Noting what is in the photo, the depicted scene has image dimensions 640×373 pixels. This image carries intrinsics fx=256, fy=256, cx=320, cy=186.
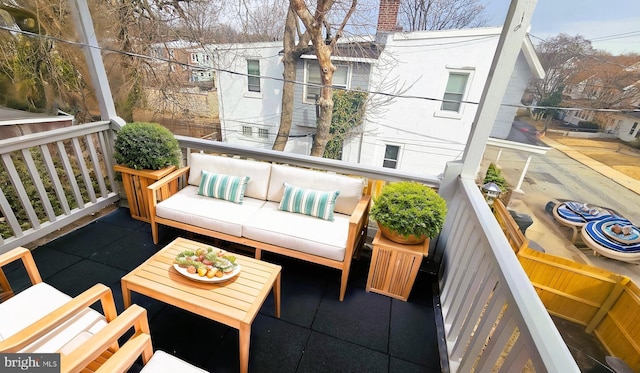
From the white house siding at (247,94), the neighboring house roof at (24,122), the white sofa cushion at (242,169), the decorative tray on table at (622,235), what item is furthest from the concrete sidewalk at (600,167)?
the neighboring house roof at (24,122)

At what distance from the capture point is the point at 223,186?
2.53 metres

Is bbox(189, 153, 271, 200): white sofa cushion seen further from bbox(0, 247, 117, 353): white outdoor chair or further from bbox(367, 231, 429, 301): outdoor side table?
bbox(0, 247, 117, 353): white outdoor chair

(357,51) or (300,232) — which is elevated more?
(357,51)

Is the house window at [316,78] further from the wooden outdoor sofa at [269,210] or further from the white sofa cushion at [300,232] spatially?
the white sofa cushion at [300,232]

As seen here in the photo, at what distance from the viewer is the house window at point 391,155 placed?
16.6 ft

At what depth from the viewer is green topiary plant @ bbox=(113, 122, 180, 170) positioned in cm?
256

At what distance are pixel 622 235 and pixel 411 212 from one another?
2.76 m

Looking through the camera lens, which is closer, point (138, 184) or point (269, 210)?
point (269, 210)

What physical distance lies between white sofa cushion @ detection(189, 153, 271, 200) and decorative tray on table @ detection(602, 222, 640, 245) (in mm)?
3784

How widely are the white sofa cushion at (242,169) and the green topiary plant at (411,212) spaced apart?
3.89 feet

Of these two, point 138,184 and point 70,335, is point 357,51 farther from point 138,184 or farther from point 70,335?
point 70,335

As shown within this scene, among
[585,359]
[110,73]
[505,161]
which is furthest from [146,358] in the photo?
[110,73]

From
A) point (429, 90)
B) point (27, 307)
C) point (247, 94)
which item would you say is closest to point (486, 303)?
point (27, 307)

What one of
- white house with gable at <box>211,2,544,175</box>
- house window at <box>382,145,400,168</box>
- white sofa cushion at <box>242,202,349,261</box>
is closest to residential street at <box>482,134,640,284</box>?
white house with gable at <box>211,2,544,175</box>
